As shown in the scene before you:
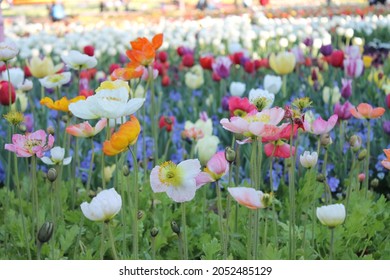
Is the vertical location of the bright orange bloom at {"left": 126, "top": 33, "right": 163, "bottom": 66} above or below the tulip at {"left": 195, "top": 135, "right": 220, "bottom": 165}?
above

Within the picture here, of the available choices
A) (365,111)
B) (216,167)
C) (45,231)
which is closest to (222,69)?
(365,111)

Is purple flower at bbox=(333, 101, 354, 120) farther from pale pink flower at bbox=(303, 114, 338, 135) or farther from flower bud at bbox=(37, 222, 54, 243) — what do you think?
flower bud at bbox=(37, 222, 54, 243)

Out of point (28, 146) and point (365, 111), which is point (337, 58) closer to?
point (365, 111)

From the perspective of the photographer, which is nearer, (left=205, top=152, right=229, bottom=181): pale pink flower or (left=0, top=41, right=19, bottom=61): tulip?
(left=205, top=152, right=229, bottom=181): pale pink flower

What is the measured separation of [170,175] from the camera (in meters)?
1.35

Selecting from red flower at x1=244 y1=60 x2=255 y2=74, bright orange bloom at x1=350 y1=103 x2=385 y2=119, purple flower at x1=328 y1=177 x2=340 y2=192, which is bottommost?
purple flower at x1=328 y1=177 x2=340 y2=192

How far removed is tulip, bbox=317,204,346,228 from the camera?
1.37m

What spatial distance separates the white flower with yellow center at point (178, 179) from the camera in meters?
1.34

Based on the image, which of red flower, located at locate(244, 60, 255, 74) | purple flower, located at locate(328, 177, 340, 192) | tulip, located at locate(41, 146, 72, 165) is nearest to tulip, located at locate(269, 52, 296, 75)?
purple flower, located at locate(328, 177, 340, 192)

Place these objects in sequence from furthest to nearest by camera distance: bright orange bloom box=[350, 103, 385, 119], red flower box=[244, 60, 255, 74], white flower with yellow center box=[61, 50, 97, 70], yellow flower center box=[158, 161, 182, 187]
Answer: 1. red flower box=[244, 60, 255, 74]
2. white flower with yellow center box=[61, 50, 97, 70]
3. bright orange bloom box=[350, 103, 385, 119]
4. yellow flower center box=[158, 161, 182, 187]

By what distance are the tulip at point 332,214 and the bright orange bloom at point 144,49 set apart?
0.76 metres

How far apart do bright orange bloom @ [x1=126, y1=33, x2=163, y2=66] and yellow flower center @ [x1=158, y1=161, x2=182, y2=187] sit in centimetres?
67

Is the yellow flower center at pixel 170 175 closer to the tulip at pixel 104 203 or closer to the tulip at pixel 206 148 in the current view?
the tulip at pixel 104 203
